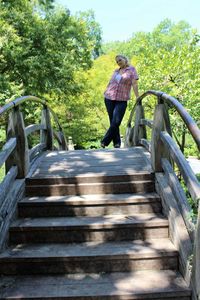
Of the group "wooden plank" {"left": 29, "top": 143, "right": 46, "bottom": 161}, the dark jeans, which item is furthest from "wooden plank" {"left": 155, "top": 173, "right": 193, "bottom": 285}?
the dark jeans

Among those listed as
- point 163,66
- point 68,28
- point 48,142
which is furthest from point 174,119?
point 68,28

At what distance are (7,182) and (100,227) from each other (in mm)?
1059

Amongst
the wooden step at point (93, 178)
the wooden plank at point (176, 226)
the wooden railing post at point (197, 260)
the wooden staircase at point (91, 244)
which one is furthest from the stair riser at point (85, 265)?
the wooden step at point (93, 178)

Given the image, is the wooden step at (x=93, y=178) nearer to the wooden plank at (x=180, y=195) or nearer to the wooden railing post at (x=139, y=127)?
the wooden plank at (x=180, y=195)

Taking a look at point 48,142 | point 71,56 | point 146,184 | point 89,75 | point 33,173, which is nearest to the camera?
point 146,184

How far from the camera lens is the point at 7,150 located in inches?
151

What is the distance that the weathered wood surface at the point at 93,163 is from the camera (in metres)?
4.77

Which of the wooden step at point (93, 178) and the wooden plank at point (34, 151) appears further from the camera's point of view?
the wooden plank at point (34, 151)

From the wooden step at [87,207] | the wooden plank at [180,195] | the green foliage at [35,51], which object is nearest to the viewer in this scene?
the wooden plank at [180,195]

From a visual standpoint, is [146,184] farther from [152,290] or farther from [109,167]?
[152,290]

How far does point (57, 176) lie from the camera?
460 cm

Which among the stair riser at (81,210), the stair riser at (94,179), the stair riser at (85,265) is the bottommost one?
the stair riser at (85,265)

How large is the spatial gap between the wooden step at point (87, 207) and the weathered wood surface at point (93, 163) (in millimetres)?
562

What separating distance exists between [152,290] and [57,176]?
201cm
